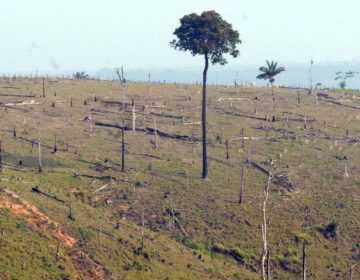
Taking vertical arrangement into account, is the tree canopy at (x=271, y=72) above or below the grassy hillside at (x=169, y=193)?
above

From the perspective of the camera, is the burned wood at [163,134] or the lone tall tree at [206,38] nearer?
the lone tall tree at [206,38]

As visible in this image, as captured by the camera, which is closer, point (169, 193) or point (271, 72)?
point (169, 193)

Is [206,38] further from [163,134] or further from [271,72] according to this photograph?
[271,72]

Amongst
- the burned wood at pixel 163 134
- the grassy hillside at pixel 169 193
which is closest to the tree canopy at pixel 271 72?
the grassy hillside at pixel 169 193

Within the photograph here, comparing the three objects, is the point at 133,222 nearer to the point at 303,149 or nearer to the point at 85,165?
the point at 85,165

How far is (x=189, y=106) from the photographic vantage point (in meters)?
99.7

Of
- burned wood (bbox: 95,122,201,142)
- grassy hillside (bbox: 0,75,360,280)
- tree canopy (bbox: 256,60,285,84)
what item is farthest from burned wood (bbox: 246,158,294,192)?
tree canopy (bbox: 256,60,285,84)

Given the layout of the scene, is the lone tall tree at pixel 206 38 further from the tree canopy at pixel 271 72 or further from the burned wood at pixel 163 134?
the tree canopy at pixel 271 72

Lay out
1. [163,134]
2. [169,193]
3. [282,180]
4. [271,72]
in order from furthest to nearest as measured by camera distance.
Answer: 1. [271,72]
2. [163,134]
3. [282,180]
4. [169,193]

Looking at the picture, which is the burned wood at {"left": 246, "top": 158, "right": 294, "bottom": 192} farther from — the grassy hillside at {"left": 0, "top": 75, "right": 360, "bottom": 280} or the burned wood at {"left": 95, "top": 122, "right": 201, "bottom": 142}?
the burned wood at {"left": 95, "top": 122, "right": 201, "bottom": 142}

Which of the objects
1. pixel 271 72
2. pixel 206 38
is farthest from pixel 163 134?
pixel 271 72

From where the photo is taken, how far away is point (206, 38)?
224ft

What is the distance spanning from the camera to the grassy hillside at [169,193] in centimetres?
4788

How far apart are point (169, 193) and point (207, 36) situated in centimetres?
1683
